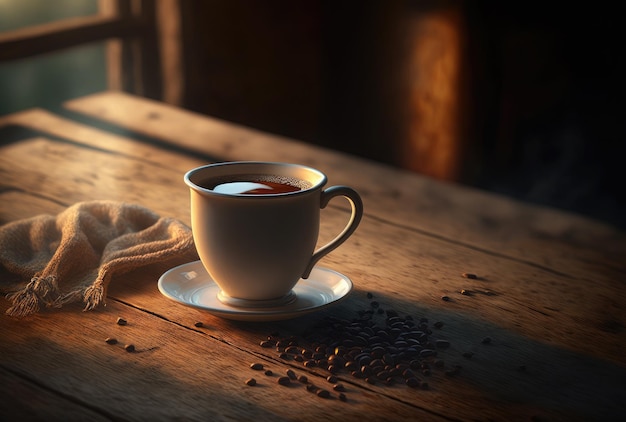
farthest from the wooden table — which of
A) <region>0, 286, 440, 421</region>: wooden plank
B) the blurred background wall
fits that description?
the blurred background wall

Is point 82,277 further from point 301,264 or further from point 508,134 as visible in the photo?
point 508,134

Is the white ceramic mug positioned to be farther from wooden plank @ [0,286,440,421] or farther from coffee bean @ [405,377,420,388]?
coffee bean @ [405,377,420,388]

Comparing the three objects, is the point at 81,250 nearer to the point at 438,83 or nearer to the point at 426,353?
the point at 426,353

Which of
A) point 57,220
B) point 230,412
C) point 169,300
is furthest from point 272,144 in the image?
point 230,412

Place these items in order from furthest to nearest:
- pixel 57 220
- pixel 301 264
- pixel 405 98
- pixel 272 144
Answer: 1. pixel 405 98
2. pixel 272 144
3. pixel 57 220
4. pixel 301 264

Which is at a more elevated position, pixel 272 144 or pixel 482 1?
pixel 482 1

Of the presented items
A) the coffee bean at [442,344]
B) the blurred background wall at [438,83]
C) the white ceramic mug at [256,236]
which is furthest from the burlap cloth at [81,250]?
the blurred background wall at [438,83]

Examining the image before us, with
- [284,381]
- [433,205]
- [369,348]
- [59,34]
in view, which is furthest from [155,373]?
[59,34]
